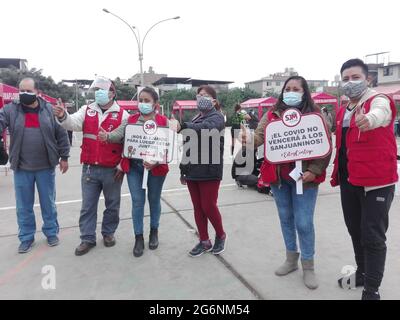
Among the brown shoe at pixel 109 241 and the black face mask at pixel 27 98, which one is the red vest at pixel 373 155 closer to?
the brown shoe at pixel 109 241

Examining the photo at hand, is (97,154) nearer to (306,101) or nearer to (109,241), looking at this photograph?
(109,241)

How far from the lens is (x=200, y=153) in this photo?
3.53 metres

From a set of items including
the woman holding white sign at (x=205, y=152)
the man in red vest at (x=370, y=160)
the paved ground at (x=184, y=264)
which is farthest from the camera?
the woman holding white sign at (x=205, y=152)

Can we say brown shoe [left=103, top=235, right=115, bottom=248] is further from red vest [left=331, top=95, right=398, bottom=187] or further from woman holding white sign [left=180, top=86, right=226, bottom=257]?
red vest [left=331, top=95, right=398, bottom=187]

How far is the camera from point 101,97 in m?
3.78

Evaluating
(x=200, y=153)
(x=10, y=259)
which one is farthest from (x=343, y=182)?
(x=10, y=259)

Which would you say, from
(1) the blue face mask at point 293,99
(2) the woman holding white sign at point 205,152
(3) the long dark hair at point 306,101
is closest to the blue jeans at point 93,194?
(2) the woman holding white sign at point 205,152

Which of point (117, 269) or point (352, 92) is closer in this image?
point (352, 92)

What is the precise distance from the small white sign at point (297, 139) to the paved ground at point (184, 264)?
3.78 ft

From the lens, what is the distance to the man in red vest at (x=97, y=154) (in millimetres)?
3766

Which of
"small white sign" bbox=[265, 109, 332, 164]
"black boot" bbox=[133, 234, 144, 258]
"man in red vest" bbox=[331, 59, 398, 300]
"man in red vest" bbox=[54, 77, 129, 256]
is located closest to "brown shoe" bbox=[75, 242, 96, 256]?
"man in red vest" bbox=[54, 77, 129, 256]

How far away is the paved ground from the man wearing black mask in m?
0.44
